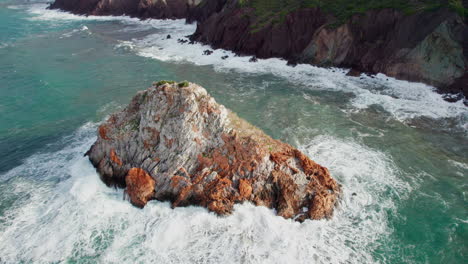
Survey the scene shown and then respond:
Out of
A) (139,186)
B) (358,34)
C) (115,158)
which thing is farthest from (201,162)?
(358,34)

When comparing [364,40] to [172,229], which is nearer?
[172,229]

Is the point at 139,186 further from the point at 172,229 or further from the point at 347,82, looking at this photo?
the point at 347,82

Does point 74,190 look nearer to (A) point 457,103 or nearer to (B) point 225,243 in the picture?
(B) point 225,243

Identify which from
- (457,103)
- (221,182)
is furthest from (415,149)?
(221,182)

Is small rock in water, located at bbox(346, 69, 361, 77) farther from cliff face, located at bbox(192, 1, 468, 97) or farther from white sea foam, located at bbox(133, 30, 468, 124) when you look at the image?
cliff face, located at bbox(192, 1, 468, 97)

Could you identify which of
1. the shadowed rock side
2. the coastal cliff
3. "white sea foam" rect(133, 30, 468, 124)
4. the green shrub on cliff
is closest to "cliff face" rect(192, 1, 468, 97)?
the coastal cliff
